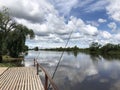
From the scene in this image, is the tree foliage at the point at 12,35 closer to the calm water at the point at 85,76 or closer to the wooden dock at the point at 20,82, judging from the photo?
the calm water at the point at 85,76

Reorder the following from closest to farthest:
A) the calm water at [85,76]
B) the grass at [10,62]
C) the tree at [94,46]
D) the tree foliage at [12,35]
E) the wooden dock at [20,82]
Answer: the wooden dock at [20,82]
the calm water at [85,76]
the grass at [10,62]
the tree foliage at [12,35]
the tree at [94,46]

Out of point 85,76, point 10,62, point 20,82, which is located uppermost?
point 20,82

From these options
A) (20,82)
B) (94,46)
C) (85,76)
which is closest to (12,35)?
(85,76)

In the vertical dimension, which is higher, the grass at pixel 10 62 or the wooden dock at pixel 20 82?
the wooden dock at pixel 20 82

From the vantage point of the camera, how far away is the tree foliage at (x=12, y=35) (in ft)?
98.7

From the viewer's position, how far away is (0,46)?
2964 centimetres

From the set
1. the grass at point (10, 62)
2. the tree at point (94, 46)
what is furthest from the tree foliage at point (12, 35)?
the tree at point (94, 46)

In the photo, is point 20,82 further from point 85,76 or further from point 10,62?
point 10,62

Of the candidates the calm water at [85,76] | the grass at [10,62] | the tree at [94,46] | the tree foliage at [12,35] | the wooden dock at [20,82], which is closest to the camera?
the wooden dock at [20,82]

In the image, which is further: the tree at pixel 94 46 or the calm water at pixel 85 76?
the tree at pixel 94 46

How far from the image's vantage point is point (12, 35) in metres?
33.9

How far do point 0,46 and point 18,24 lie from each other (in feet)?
19.4

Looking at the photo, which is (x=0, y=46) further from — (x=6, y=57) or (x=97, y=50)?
(x=97, y=50)

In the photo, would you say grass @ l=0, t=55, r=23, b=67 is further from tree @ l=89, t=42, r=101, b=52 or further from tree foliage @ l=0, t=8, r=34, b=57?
tree @ l=89, t=42, r=101, b=52
